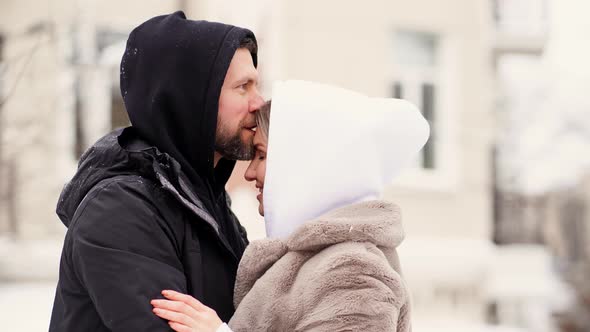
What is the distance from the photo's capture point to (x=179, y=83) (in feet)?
7.33

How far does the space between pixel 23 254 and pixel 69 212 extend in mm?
7145

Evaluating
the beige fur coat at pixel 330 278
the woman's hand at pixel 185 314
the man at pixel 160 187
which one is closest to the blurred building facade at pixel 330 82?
the man at pixel 160 187

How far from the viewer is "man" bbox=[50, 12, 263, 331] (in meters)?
2.00

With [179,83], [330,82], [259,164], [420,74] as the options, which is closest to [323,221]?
[259,164]

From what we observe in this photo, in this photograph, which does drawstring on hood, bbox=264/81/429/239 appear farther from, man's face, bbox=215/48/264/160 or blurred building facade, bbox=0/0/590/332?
blurred building facade, bbox=0/0/590/332

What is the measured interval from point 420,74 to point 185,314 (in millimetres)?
8590

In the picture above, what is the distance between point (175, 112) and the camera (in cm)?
224

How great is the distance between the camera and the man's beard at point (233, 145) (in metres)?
2.35

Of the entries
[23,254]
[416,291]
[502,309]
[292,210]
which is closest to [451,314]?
[416,291]

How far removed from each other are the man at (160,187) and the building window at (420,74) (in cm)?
779

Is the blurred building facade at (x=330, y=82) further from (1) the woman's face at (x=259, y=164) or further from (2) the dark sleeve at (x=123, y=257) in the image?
(2) the dark sleeve at (x=123, y=257)

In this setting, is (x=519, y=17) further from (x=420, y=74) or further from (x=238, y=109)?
(x=238, y=109)

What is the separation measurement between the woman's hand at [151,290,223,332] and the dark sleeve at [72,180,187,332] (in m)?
0.02

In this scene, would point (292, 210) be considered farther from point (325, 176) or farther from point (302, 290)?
point (302, 290)
